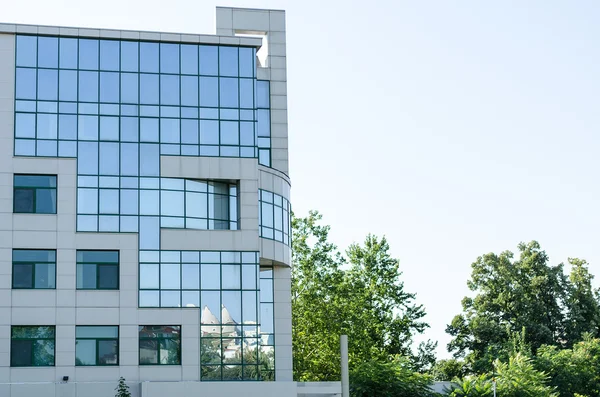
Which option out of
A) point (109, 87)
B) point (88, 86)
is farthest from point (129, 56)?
point (88, 86)

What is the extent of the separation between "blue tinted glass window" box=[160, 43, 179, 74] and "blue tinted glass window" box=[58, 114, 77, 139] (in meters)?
4.61

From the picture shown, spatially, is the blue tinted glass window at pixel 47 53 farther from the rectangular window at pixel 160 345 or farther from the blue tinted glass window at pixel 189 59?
the rectangular window at pixel 160 345

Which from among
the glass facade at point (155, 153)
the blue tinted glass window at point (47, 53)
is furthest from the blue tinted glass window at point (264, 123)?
the blue tinted glass window at point (47, 53)

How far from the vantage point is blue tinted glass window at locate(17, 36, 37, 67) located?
4681 centimetres

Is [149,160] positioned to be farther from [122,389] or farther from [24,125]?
[122,389]

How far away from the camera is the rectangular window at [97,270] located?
4538 centimetres

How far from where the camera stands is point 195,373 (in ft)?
148

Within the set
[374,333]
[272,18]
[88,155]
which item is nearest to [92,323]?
[88,155]

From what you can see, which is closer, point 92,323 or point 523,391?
point 92,323

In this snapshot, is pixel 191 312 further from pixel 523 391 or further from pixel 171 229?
pixel 523 391

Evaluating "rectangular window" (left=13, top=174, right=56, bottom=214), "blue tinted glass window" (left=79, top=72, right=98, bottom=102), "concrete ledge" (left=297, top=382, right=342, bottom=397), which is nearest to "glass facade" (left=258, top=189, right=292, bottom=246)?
"concrete ledge" (left=297, top=382, right=342, bottom=397)

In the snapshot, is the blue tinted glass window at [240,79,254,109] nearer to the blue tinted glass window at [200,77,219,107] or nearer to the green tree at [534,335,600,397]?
the blue tinted glass window at [200,77,219,107]

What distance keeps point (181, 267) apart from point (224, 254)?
1.97 metres

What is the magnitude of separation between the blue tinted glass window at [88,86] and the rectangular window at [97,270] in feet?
22.5
